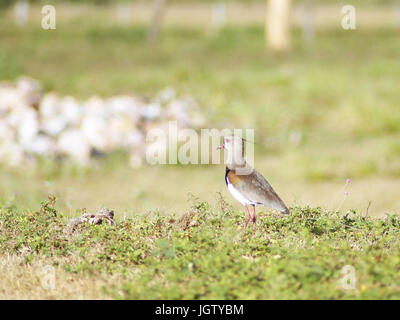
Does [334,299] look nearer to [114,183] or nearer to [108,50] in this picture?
[114,183]

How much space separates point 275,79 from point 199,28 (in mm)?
10124

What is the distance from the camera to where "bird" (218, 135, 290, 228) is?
4.35 metres

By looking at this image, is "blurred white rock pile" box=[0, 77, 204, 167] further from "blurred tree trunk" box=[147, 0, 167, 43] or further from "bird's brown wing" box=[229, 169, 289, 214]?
"blurred tree trunk" box=[147, 0, 167, 43]

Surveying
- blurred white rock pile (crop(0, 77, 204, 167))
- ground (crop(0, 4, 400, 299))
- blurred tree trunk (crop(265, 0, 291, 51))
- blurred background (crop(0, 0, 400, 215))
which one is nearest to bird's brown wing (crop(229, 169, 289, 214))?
ground (crop(0, 4, 400, 299))

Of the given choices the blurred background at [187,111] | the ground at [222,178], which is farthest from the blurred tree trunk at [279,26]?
the ground at [222,178]

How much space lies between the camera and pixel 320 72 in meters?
14.9

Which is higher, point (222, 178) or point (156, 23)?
point (156, 23)

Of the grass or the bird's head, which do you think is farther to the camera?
the bird's head

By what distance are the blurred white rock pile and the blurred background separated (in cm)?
2

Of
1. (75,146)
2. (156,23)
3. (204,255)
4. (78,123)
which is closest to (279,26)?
(156,23)

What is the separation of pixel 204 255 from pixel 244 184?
50 cm

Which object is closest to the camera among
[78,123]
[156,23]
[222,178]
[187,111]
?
[222,178]

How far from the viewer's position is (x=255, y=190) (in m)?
4.37

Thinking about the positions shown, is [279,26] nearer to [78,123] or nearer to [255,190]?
[78,123]
